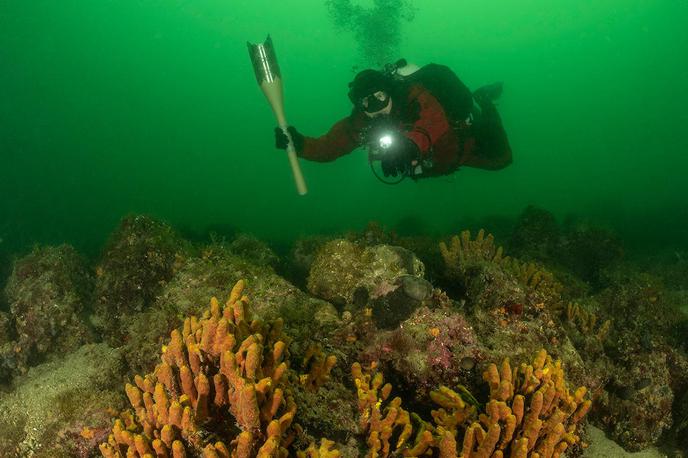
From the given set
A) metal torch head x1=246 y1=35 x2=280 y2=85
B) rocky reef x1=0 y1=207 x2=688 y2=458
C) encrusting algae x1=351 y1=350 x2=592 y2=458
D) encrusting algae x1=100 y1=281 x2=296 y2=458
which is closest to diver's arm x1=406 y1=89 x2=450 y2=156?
rocky reef x1=0 y1=207 x2=688 y2=458

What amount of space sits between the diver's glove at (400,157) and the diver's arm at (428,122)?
256mm

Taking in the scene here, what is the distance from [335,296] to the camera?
4992 millimetres

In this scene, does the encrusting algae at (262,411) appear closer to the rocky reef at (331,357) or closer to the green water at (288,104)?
the rocky reef at (331,357)

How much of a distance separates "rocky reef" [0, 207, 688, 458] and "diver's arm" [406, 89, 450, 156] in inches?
78.5

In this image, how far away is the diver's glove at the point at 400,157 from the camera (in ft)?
22.0

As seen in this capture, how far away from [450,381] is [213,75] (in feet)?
560

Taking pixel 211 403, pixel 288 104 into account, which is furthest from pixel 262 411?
pixel 288 104

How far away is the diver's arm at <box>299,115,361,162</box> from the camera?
24.7ft

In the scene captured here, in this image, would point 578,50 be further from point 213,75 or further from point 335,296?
point 335,296

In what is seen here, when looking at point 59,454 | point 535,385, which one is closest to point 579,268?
point 535,385

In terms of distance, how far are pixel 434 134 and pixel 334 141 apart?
188 centimetres

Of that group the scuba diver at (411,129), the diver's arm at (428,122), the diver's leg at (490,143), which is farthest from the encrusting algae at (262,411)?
the diver's leg at (490,143)

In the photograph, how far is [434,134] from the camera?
286 inches

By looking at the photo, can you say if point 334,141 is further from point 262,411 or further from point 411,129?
point 262,411
